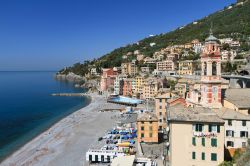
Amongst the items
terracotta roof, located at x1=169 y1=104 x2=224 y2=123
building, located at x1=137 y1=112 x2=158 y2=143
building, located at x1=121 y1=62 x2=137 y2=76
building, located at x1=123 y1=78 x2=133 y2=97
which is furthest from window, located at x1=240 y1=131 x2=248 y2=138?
building, located at x1=121 y1=62 x2=137 y2=76

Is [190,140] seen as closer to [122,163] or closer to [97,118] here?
[122,163]

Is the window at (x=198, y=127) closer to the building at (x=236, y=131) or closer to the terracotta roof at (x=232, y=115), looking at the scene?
the building at (x=236, y=131)

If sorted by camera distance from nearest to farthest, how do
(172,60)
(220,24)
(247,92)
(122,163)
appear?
(122,163)
(247,92)
(172,60)
(220,24)

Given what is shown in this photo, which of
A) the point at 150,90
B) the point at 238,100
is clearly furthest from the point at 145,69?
the point at 238,100

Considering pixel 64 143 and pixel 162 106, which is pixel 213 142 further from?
pixel 64 143

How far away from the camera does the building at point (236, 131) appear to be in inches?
1219

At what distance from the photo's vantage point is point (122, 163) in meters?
32.8

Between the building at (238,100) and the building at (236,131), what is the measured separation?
8.78 feet

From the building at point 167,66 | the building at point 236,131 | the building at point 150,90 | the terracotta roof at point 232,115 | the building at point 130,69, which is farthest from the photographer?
the building at point 130,69

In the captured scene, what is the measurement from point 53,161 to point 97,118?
32978 millimetres

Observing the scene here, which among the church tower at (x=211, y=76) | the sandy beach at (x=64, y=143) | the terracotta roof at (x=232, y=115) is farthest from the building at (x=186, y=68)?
the terracotta roof at (x=232, y=115)

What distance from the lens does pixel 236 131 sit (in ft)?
102

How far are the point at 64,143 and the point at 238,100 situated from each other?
110 feet

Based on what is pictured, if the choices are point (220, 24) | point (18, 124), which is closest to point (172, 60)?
point (220, 24)
